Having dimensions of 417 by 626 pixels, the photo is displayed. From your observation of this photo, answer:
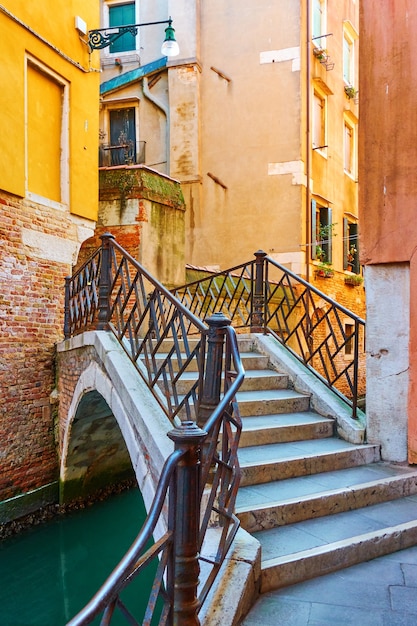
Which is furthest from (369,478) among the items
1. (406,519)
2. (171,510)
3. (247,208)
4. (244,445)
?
(247,208)

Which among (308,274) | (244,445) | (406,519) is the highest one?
(308,274)

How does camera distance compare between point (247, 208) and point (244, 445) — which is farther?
point (247, 208)

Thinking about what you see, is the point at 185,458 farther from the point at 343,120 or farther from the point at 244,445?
the point at 343,120

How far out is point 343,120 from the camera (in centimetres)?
1555

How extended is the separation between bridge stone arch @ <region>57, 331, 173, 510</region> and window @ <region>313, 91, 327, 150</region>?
9530mm

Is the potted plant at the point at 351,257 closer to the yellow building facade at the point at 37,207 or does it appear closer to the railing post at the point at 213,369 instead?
the yellow building facade at the point at 37,207

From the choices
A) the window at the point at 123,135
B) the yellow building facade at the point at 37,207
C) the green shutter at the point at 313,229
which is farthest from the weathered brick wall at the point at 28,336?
the green shutter at the point at 313,229

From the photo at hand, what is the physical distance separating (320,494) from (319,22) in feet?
46.1

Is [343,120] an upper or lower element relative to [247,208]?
upper

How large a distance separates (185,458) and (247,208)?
11887mm

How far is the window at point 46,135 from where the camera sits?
24.9 feet

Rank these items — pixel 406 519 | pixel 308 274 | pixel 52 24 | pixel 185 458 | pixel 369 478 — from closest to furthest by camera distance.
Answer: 1. pixel 185 458
2. pixel 406 519
3. pixel 369 478
4. pixel 52 24
5. pixel 308 274

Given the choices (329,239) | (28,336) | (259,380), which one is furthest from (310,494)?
(329,239)

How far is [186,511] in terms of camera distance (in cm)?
209
